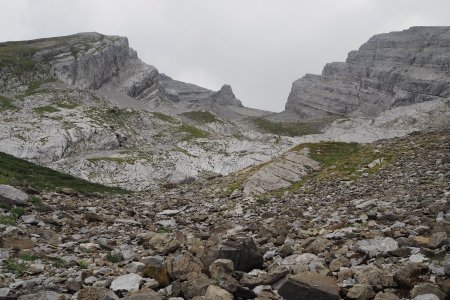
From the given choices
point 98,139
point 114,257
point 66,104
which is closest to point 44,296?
point 114,257

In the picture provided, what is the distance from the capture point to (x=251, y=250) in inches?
489

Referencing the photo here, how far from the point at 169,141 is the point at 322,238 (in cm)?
10989

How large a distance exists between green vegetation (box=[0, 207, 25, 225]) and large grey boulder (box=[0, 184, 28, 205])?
1.39 metres

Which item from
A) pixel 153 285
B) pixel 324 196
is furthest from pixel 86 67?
pixel 153 285

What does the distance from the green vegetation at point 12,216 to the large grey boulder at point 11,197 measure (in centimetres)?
139

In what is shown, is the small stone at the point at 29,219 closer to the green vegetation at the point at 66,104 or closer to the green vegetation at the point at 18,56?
the green vegetation at the point at 66,104

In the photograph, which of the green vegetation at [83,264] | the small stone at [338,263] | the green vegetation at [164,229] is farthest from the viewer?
the green vegetation at [164,229]

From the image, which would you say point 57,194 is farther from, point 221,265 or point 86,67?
point 86,67

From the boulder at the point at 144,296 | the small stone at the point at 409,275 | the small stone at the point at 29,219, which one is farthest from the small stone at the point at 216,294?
the small stone at the point at 29,219

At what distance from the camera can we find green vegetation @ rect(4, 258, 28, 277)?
12.1 meters

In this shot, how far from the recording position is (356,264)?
11320mm

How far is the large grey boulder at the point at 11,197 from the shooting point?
22266 millimetres

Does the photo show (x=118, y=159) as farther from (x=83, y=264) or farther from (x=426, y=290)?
(x=426, y=290)

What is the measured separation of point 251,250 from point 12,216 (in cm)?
1325
